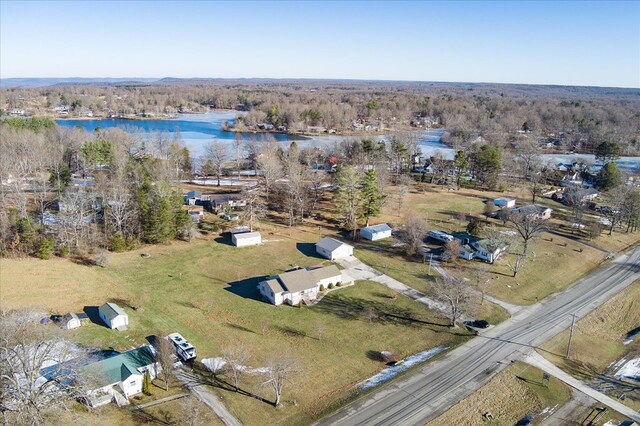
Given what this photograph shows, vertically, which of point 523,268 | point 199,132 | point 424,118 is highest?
point 424,118

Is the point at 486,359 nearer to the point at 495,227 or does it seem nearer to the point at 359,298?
the point at 359,298

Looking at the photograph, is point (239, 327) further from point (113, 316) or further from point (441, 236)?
point (441, 236)

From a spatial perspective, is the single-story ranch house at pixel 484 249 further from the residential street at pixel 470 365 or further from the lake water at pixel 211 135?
the lake water at pixel 211 135

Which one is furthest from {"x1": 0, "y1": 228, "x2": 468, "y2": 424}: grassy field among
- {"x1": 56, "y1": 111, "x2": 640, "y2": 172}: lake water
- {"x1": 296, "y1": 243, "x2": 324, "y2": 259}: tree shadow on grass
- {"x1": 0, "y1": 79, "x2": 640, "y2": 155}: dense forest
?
{"x1": 0, "y1": 79, "x2": 640, "y2": 155}: dense forest

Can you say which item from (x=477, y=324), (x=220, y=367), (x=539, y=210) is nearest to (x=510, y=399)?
(x=477, y=324)

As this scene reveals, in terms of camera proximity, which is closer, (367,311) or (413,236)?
(367,311)

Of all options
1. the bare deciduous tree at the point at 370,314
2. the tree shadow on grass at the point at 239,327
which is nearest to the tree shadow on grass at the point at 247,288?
the tree shadow on grass at the point at 239,327
